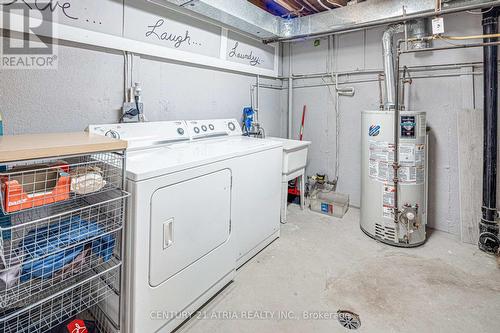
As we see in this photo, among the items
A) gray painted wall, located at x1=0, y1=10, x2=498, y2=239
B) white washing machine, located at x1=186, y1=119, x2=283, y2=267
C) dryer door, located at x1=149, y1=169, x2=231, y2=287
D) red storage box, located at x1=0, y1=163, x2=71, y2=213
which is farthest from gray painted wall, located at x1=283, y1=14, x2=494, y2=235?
red storage box, located at x1=0, y1=163, x2=71, y2=213

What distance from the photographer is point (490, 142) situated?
2.35 meters

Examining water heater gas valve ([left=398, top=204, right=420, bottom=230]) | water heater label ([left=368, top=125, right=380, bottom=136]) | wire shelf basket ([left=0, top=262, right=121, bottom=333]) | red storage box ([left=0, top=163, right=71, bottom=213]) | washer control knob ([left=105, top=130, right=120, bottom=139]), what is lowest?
wire shelf basket ([left=0, top=262, right=121, bottom=333])

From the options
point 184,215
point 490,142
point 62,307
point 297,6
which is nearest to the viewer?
point 62,307

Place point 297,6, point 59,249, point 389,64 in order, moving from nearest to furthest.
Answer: point 59,249, point 389,64, point 297,6

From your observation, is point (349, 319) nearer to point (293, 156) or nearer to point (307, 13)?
point (293, 156)

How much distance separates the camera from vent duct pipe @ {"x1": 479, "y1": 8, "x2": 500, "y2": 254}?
7.49 feet

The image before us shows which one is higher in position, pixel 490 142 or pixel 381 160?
pixel 490 142

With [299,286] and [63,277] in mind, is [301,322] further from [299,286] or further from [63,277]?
[63,277]

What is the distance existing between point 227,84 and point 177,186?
1.83 meters

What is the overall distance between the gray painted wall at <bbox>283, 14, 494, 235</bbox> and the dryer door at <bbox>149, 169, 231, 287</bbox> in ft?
7.18

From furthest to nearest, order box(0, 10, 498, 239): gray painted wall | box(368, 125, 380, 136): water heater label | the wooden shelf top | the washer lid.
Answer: box(368, 125, 380, 136): water heater label < box(0, 10, 498, 239): gray painted wall < the washer lid < the wooden shelf top

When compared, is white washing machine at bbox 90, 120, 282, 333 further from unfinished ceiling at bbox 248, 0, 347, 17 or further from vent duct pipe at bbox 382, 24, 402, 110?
unfinished ceiling at bbox 248, 0, 347, 17

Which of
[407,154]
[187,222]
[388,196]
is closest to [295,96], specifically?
[407,154]

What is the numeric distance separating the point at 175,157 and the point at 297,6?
2444 mm
